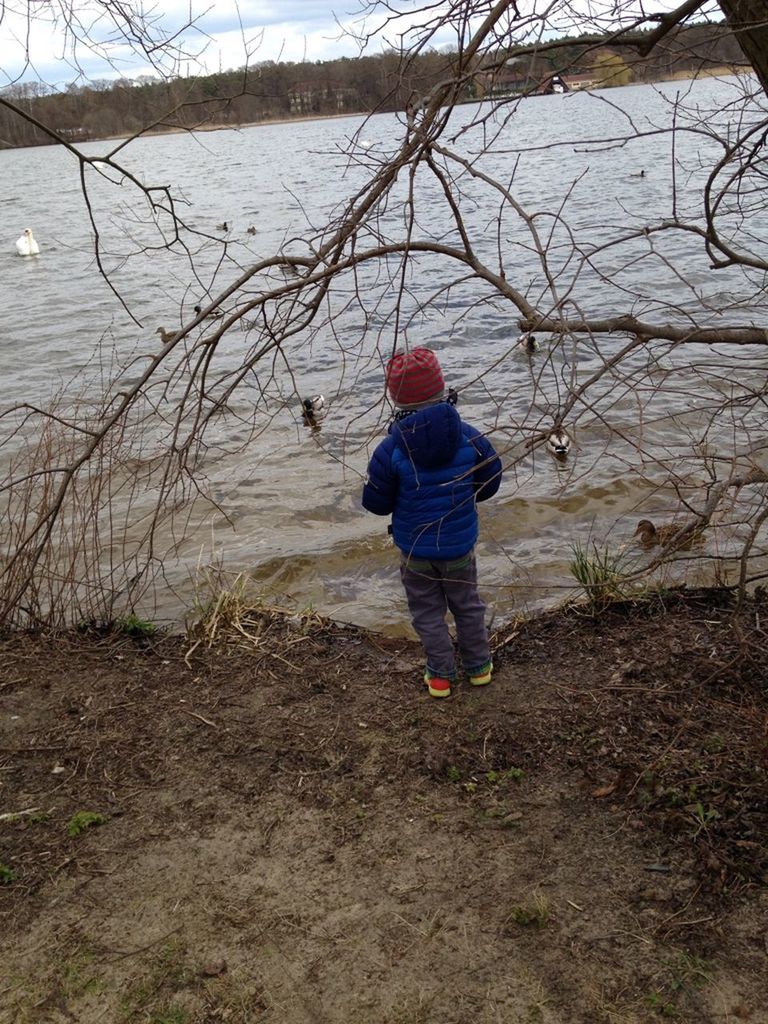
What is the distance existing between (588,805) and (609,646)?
1.27m

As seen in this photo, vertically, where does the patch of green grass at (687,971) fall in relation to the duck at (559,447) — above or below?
above

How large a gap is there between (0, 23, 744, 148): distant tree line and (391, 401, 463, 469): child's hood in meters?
1.15

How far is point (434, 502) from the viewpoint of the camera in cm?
397

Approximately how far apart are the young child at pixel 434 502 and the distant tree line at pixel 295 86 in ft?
3.32

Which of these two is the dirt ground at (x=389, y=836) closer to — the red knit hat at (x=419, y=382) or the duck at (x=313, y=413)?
the red knit hat at (x=419, y=382)

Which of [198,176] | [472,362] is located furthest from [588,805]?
[198,176]

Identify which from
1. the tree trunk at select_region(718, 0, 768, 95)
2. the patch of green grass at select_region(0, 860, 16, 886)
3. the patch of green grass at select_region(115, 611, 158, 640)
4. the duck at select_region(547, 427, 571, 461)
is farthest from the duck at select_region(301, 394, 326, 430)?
the patch of green grass at select_region(0, 860, 16, 886)

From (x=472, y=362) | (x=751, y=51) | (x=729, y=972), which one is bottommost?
(x=472, y=362)

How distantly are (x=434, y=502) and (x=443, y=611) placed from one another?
56 cm

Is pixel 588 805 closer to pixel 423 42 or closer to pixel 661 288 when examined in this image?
pixel 423 42

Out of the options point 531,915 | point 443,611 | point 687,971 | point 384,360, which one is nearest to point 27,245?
point 384,360

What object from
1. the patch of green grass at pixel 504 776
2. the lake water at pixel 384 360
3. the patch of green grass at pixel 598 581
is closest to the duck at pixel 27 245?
the lake water at pixel 384 360

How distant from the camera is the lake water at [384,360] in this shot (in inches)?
175

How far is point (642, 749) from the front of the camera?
338 cm
